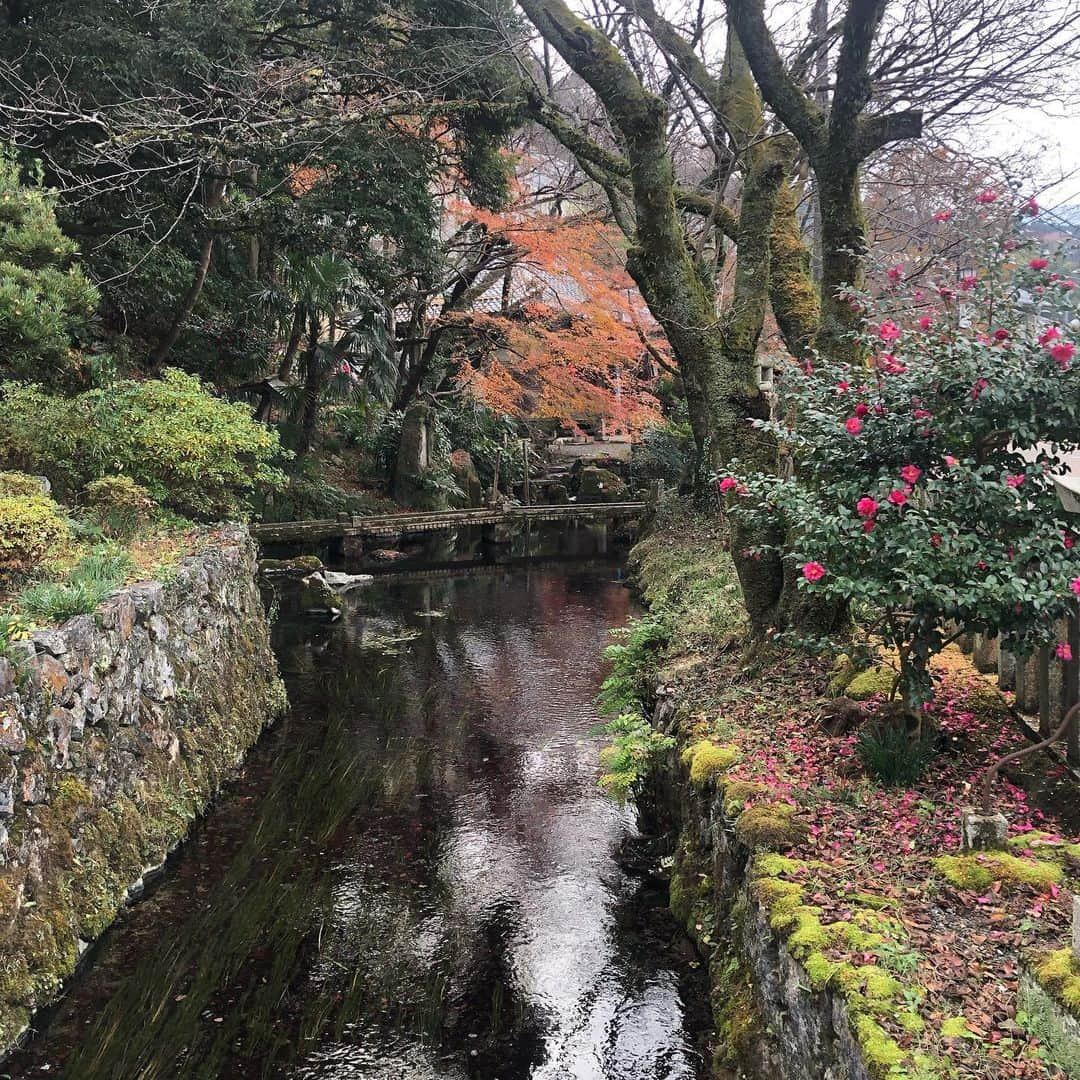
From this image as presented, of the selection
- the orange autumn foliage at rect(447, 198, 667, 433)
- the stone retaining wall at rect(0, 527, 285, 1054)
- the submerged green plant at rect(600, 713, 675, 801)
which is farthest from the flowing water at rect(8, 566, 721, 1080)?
the orange autumn foliage at rect(447, 198, 667, 433)

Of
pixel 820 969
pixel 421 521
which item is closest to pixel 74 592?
pixel 820 969

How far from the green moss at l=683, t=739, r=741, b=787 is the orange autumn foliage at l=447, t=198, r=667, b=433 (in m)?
12.2

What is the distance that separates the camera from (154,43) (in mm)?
11383

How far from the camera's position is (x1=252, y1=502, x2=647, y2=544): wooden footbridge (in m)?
17.7

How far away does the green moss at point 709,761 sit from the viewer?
559 cm

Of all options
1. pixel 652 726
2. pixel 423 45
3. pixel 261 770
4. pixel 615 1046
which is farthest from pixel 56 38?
pixel 615 1046

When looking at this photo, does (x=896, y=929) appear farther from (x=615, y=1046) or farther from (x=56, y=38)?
(x=56, y=38)

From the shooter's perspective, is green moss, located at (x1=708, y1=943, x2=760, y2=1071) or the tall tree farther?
the tall tree

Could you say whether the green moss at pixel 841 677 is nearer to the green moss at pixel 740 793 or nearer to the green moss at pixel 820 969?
the green moss at pixel 740 793

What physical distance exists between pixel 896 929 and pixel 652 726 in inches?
167

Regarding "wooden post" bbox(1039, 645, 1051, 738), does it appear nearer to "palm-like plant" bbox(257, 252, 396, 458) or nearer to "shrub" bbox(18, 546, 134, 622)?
"shrub" bbox(18, 546, 134, 622)

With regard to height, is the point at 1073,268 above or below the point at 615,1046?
Result: above

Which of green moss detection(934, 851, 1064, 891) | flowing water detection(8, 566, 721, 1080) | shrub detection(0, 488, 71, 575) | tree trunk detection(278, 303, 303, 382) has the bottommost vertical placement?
flowing water detection(8, 566, 721, 1080)

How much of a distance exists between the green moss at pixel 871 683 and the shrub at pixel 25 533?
5.87m
